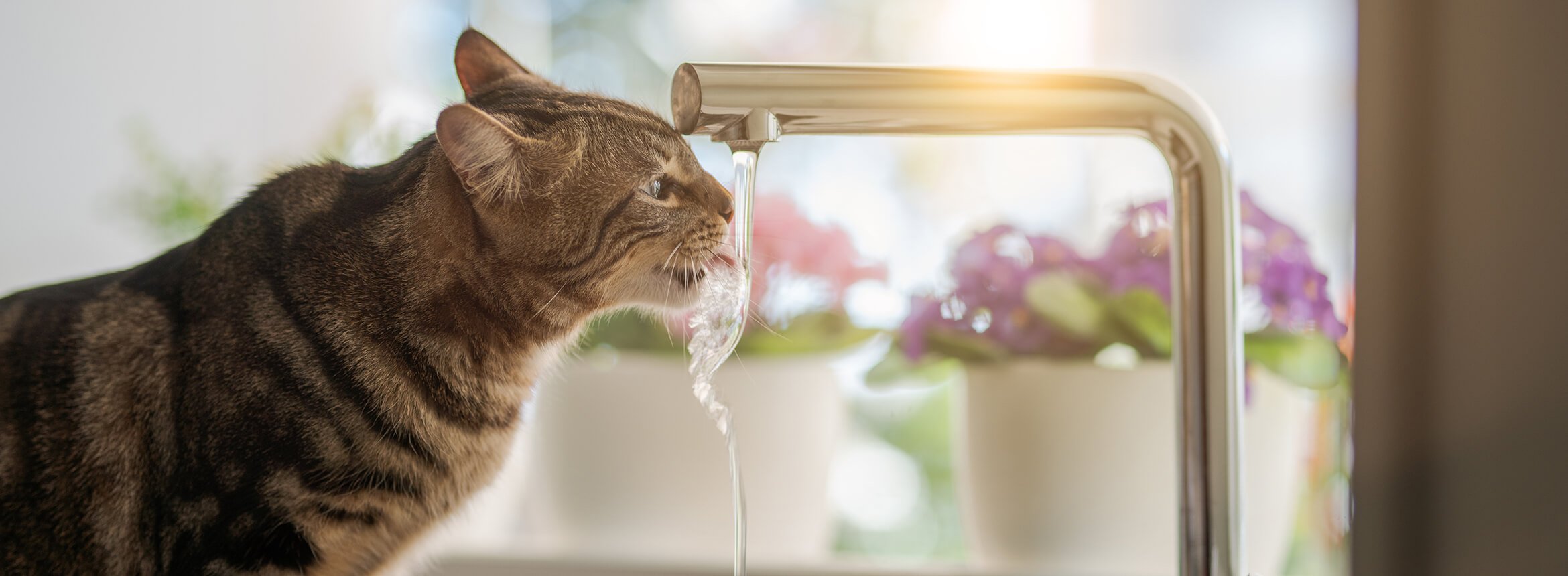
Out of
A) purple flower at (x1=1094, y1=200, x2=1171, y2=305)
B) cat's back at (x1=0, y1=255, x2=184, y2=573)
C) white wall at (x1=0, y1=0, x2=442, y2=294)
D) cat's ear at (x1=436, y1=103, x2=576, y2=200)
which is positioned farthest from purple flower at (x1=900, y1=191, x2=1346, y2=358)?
white wall at (x1=0, y1=0, x2=442, y2=294)

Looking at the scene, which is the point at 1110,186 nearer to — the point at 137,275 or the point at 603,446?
the point at 603,446

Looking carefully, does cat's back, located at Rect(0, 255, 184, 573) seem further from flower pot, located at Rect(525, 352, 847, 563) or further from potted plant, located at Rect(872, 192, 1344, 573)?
potted plant, located at Rect(872, 192, 1344, 573)

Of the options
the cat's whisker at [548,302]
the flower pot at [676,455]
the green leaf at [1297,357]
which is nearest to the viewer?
the cat's whisker at [548,302]

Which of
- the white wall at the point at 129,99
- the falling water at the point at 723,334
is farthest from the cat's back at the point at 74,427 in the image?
the white wall at the point at 129,99

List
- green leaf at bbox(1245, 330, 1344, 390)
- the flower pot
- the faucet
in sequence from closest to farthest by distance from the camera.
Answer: the faucet → green leaf at bbox(1245, 330, 1344, 390) → the flower pot

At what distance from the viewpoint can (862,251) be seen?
3.45 feet

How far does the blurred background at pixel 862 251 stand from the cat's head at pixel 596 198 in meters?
0.22

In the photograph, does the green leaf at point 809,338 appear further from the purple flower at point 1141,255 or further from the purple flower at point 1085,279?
the purple flower at point 1141,255

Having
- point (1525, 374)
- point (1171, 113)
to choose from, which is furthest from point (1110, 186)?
point (1525, 374)

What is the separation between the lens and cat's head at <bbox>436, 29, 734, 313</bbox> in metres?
0.56

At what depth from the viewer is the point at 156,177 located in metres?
0.95

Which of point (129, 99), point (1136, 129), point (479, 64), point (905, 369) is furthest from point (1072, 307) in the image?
point (129, 99)

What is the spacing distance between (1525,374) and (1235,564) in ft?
0.67

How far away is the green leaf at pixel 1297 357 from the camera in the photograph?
2.33ft
